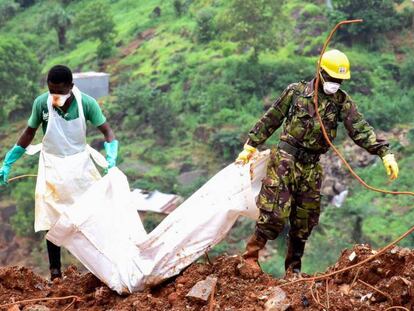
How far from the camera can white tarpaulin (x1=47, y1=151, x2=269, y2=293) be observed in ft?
13.0

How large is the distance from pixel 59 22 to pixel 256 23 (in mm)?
13628

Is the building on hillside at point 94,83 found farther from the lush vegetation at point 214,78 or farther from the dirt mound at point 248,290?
the dirt mound at point 248,290

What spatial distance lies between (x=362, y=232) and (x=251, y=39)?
12340 mm

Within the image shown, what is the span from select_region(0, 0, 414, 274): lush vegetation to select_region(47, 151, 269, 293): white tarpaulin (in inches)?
686

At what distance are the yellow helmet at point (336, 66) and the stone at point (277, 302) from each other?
1211 millimetres

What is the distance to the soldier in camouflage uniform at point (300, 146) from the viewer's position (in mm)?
3973

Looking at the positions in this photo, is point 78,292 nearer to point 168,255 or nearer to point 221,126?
point 168,255

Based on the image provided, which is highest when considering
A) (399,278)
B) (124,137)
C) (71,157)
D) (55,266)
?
(71,157)

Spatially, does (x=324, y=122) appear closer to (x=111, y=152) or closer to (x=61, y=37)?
(x=111, y=152)

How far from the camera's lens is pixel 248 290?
3.71m

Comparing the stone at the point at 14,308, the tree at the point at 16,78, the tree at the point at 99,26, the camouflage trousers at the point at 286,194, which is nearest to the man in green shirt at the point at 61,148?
the stone at the point at 14,308

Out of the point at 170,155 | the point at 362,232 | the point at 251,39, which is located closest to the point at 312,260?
the point at 362,232

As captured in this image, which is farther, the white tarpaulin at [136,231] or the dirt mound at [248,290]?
the white tarpaulin at [136,231]

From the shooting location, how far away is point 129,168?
26.6m
